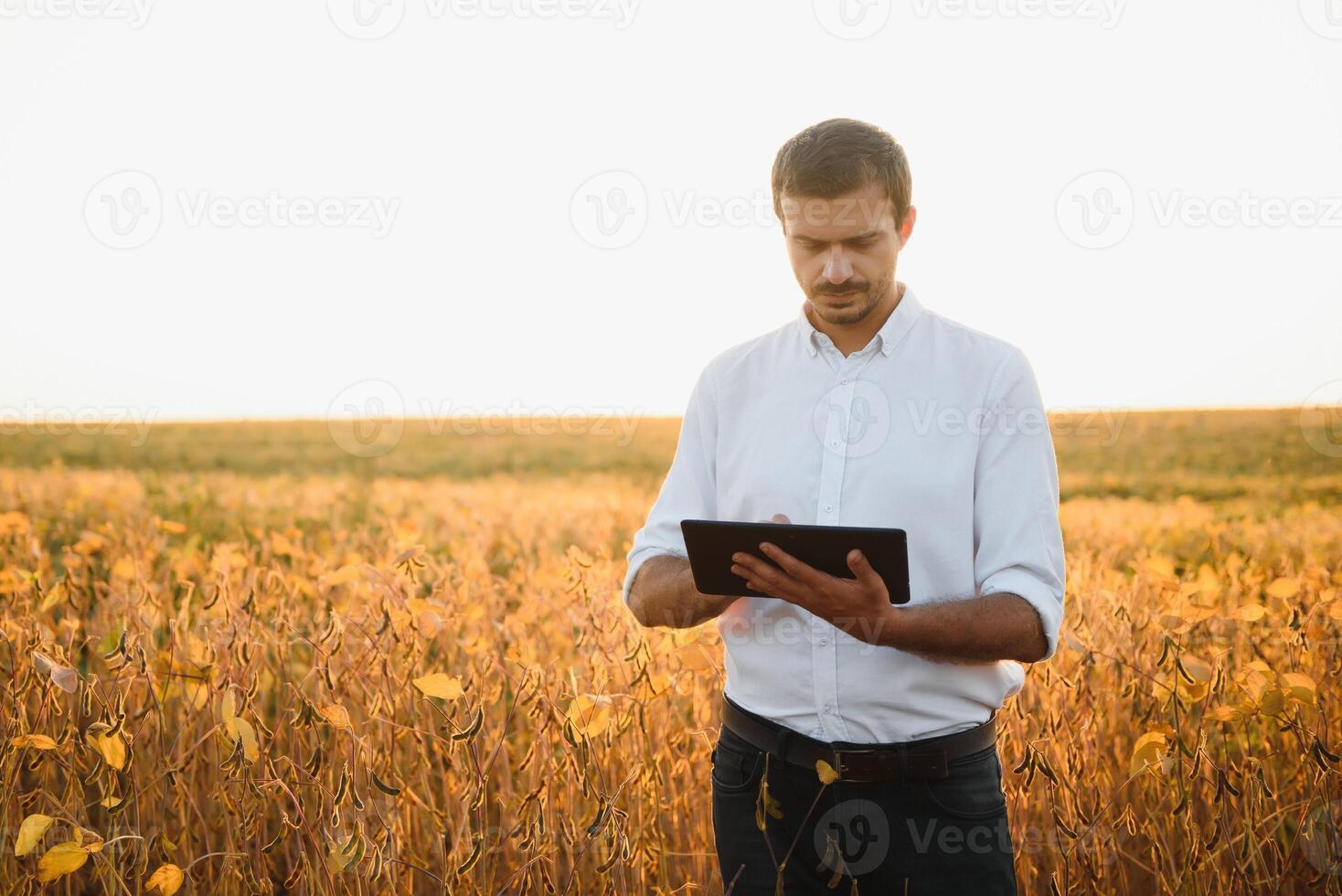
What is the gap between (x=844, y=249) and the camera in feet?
6.95

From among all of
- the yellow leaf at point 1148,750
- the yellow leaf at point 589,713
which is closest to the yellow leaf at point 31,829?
the yellow leaf at point 589,713

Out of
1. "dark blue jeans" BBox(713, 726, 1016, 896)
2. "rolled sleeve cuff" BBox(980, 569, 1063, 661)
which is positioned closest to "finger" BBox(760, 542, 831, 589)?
"rolled sleeve cuff" BBox(980, 569, 1063, 661)

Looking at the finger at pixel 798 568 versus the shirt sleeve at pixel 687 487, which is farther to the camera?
the shirt sleeve at pixel 687 487

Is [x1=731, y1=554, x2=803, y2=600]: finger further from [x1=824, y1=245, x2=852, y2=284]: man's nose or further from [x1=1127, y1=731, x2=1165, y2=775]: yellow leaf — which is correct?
[x1=1127, y1=731, x2=1165, y2=775]: yellow leaf

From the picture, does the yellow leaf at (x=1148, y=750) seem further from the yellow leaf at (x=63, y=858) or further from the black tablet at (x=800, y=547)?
the yellow leaf at (x=63, y=858)

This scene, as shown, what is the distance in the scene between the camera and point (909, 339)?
2178 mm

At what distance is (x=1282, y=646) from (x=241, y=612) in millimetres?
4030

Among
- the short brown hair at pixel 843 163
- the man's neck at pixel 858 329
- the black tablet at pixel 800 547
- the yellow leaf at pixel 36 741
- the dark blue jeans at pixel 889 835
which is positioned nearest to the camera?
the black tablet at pixel 800 547

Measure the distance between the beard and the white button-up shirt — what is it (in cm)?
6

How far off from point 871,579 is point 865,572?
19 millimetres

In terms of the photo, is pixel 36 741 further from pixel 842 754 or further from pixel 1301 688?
pixel 1301 688

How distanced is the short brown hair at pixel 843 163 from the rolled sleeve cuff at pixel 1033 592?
31.2 inches

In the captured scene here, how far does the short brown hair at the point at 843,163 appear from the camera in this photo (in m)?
2.10

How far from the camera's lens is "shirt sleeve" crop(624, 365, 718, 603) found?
7.39 feet
